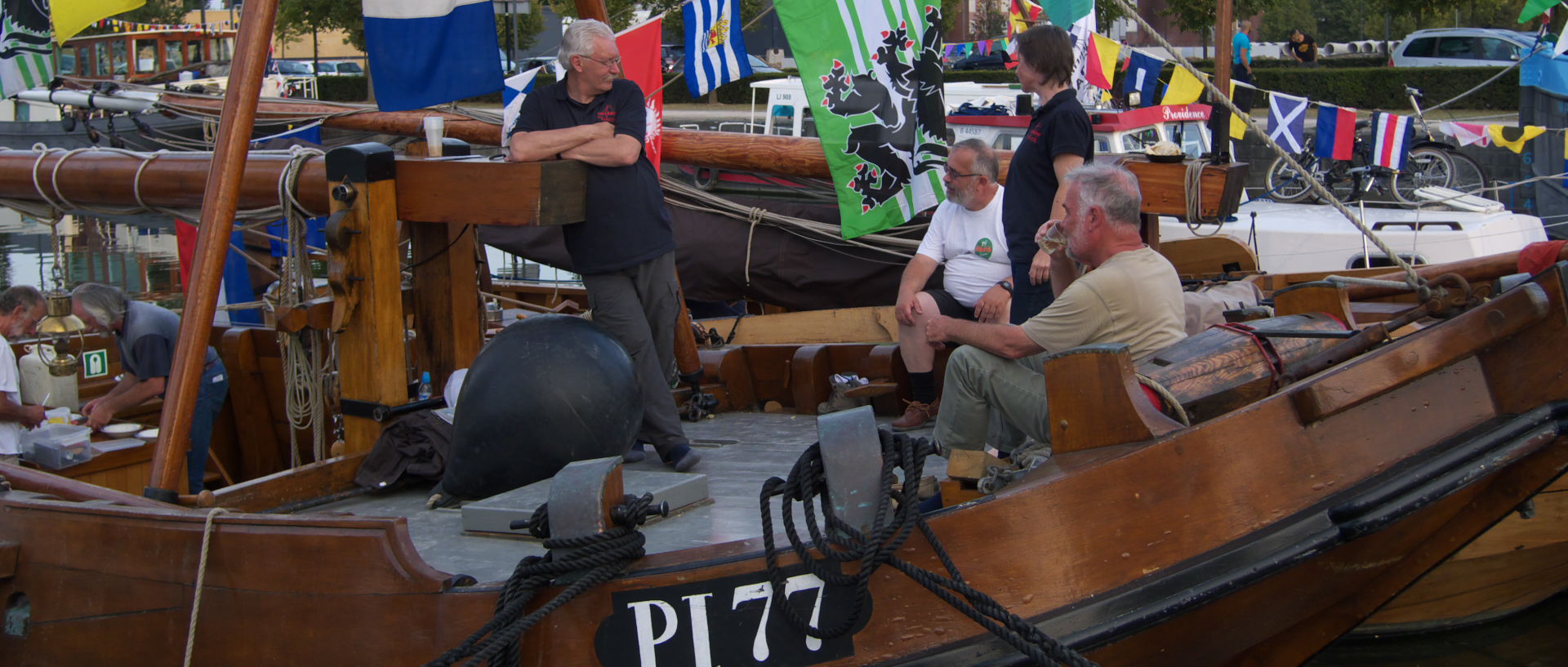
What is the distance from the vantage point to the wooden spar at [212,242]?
3.55 metres

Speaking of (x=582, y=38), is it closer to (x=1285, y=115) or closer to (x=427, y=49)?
(x=427, y=49)

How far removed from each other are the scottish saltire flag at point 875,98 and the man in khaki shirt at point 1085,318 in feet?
6.45

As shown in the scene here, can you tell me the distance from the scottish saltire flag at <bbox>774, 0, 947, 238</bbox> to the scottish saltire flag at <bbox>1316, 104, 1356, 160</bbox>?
4714 mm

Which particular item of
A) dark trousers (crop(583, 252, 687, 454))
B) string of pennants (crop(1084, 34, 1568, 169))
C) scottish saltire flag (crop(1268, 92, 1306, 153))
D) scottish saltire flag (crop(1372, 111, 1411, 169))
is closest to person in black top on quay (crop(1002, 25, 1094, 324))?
dark trousers (crop(583, 252, 687, 454))

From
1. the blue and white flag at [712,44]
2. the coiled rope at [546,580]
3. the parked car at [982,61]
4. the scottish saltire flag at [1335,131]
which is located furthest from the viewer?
the parked car at [982,61]

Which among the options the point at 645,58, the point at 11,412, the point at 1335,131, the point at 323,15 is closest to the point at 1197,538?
the point at 645,58

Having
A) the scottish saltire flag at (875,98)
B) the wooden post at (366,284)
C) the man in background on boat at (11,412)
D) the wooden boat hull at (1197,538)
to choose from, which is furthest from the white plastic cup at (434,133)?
the man in background on boat at (11,412)

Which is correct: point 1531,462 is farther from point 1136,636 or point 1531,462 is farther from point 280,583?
point 280,583

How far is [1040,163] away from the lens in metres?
4.52

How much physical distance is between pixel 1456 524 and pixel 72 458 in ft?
15.5

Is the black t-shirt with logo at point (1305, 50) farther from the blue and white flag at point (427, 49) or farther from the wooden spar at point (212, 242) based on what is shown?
the wooden spar at point (212, 242)

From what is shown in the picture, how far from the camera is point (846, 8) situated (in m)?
5.36

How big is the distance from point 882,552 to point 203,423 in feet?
13.9

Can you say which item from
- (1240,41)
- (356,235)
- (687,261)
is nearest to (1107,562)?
(356,235)
